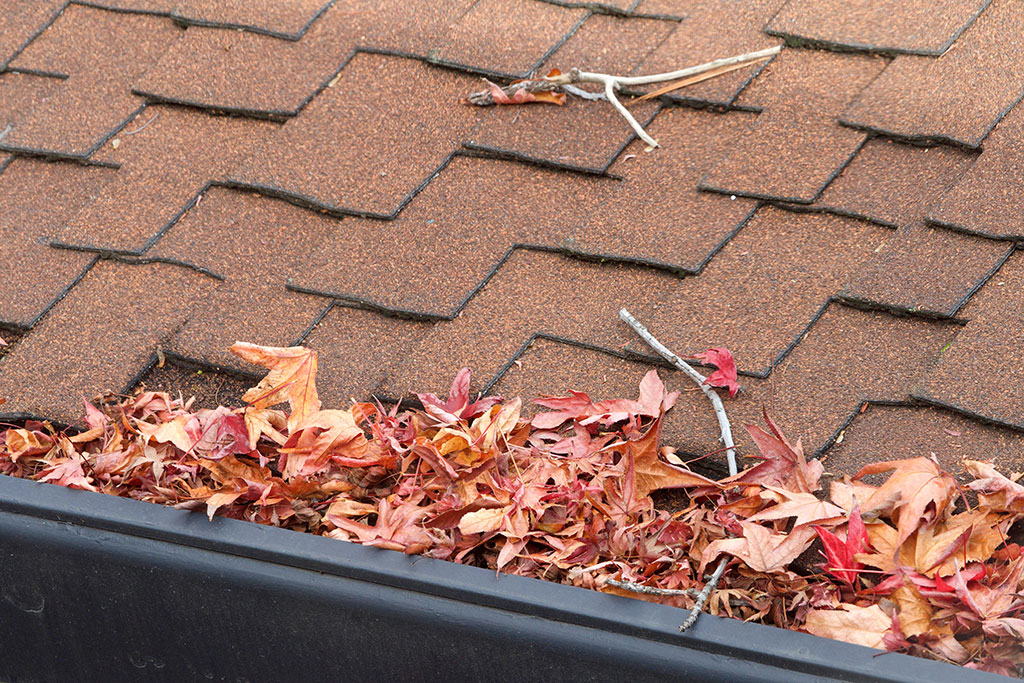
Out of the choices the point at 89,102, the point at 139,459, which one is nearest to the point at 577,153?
the point at 139,459

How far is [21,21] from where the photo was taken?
93.7 inches

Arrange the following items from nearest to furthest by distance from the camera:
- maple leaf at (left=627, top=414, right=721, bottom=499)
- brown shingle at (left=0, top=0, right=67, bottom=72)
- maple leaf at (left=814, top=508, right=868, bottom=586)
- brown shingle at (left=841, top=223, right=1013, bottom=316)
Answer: maple leaf at (left=814, top=508, right=868, bottom=586) → maple leaf at (left=627, top=414, right=721, bottom=499) → brown shingle at (left=841, top=223, right=1013, bottom=316) → brown shingle at (left=0, top=0, right=67, bottom=72)

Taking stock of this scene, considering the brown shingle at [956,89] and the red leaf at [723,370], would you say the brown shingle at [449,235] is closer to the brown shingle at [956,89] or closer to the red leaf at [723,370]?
the red leaf at [723,370]

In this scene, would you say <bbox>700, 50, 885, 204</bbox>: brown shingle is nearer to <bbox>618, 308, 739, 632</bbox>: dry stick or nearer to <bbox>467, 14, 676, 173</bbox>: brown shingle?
<bbox>467, 14, 676, 173</bbox>: brown shingle

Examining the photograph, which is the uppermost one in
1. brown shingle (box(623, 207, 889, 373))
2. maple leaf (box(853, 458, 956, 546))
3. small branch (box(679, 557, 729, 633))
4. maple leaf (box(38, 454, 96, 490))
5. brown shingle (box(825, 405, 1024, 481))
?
brown shingle (box(623, 207, 889, 373))

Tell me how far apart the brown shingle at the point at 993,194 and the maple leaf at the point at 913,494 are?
0.42 m

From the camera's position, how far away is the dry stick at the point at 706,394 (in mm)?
1248

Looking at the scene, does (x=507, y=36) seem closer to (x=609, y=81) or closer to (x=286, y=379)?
(x=609, y=81)

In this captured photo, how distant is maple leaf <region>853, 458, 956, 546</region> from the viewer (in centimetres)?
127

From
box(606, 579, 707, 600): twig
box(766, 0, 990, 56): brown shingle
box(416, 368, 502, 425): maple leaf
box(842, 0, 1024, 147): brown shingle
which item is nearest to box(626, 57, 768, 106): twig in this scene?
box(766, 0, 990, 56): brown shingle

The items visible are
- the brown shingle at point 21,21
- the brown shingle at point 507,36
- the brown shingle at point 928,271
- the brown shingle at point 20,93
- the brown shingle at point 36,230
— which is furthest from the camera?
the brown shingle at point 21,21

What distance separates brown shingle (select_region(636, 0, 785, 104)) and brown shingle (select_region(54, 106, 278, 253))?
29.9 inches

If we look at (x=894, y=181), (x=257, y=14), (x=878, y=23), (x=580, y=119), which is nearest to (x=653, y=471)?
(x=894, y=181)

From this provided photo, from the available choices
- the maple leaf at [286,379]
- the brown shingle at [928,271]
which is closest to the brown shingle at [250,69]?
the maple leaf at [286,379]
